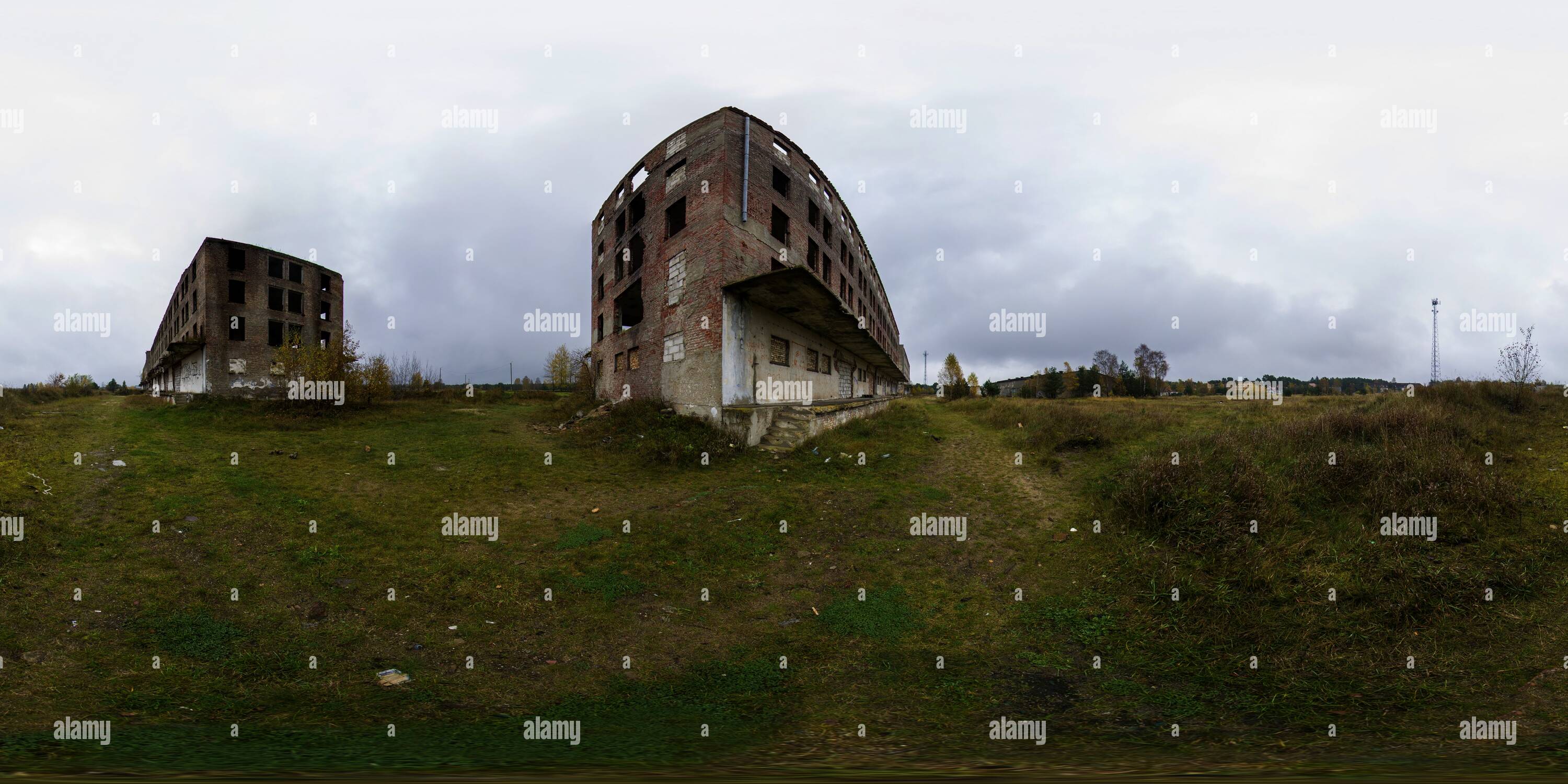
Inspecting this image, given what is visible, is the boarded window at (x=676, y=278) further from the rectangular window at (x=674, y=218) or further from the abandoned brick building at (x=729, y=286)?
the rectangular window at (x=674, y=218)

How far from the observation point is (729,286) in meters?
16.0

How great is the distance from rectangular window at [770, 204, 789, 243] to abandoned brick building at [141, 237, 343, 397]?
27824 mm

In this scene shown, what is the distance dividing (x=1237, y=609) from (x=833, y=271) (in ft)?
70.6

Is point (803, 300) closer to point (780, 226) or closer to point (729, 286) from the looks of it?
point (729, 286)

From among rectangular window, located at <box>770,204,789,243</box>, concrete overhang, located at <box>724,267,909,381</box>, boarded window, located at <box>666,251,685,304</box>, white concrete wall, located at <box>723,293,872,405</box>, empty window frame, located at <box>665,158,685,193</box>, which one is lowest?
white concrete wall, located at <box>723,293,872,405</box>

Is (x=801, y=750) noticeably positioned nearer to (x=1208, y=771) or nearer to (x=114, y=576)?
(x=1208, y=771)

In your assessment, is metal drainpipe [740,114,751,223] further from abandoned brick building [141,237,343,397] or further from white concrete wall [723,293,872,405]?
abandoned brick building [141,237,343,397]

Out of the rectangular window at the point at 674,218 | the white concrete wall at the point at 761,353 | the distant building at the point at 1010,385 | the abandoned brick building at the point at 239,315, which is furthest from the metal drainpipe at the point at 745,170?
the distant building at the point at 1010,385

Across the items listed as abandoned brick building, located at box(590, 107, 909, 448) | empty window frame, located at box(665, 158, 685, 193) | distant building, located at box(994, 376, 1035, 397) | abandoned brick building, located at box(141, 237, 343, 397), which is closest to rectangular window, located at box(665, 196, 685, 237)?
abandoned brick building, located at box(590, 107, 909, 448)

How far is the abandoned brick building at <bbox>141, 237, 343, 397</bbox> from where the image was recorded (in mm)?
31984

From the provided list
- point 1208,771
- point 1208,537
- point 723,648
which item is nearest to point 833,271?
point 1208,537

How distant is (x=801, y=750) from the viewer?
3.94 m

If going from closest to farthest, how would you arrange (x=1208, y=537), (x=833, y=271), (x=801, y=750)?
(x=801, y=750) → (x=1208, y=537) → (x=833, y=271)

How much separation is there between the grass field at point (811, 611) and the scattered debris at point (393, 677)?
9 centimetres
